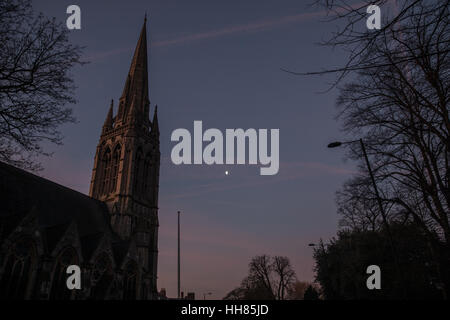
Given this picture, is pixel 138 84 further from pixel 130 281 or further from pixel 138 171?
A: pixel 130 281

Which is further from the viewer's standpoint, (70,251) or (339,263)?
(339,263)

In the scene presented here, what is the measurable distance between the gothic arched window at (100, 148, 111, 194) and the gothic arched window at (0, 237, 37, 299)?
70.7ft

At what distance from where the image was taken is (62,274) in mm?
25719

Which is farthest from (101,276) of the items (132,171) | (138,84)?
(138,84)

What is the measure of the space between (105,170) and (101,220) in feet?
33.9

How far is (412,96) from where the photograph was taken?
29.8 feet

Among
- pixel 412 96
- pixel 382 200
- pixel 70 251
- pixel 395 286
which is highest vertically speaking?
pixel 412 96

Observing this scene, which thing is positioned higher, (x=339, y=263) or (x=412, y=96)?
(x=412, y=96)

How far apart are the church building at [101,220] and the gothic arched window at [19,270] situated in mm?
71

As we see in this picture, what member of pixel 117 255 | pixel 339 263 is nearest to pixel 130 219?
pixel 117 255
